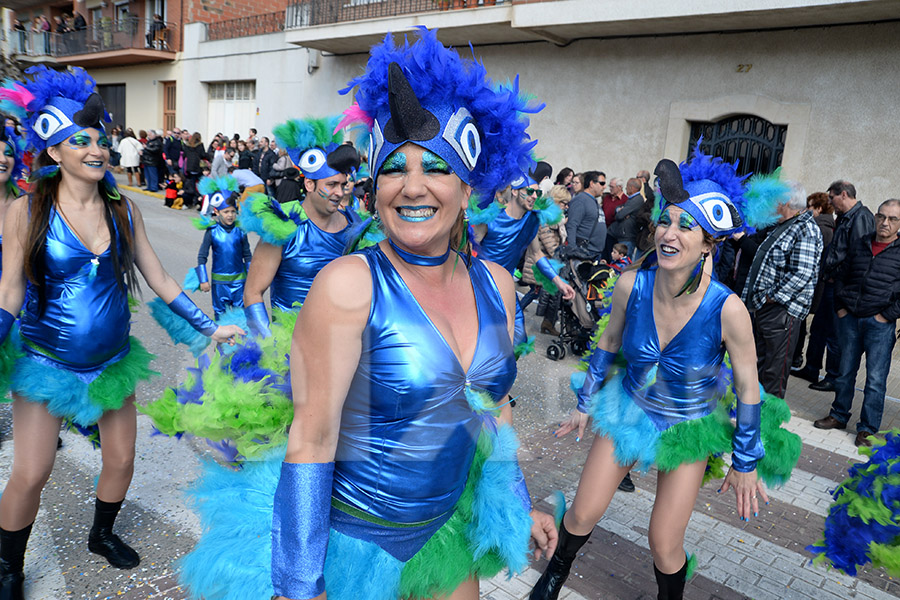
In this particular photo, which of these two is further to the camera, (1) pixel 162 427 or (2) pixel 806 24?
(2) pixel 806 24

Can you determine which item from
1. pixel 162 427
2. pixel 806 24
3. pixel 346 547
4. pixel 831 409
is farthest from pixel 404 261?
pixel 806 24

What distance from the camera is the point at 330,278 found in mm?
1650

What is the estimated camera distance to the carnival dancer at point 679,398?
3.01m

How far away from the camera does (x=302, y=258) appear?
400 centimetres

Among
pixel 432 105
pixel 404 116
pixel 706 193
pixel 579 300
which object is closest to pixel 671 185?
pixel 706 193

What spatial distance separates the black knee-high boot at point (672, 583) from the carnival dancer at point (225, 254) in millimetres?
4547

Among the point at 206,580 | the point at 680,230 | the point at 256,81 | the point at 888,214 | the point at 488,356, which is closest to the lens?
the point at 206,580

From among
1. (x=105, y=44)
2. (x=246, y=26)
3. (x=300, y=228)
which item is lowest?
(x=300, y=228)

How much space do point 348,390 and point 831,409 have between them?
6.32m

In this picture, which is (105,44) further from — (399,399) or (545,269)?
(399,399)

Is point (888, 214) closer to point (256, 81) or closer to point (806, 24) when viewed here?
point (806, 24)

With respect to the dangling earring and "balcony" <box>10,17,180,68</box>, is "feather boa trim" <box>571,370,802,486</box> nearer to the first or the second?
the dangling earring

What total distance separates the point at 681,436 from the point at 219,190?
5331 millimetres

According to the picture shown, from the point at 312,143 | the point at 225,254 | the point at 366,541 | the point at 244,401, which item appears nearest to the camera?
the point at 366,541
